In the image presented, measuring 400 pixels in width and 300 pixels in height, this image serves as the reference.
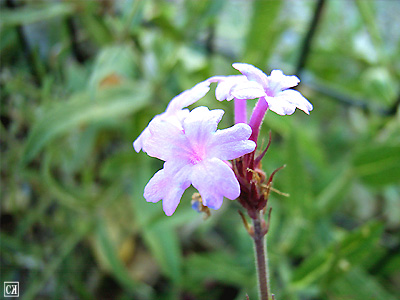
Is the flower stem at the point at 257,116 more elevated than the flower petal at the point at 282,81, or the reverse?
the flower petal at the point at 282,81

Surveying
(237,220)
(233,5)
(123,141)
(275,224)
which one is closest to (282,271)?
(275,224)

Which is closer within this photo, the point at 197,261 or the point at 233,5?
the point at 197,261

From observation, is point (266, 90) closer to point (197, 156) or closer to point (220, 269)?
point (197, 156)

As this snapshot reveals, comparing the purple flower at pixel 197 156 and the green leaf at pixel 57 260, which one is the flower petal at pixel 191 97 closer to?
the purple flower at pixel 197 156

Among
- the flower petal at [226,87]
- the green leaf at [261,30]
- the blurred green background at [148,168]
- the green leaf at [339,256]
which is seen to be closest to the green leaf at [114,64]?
the blurred green background at [148,168]

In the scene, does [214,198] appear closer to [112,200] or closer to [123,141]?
[112,200]

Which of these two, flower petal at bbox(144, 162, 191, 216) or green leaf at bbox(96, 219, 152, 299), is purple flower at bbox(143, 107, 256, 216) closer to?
flower petal at bbox(144, 162, 191, 216)
